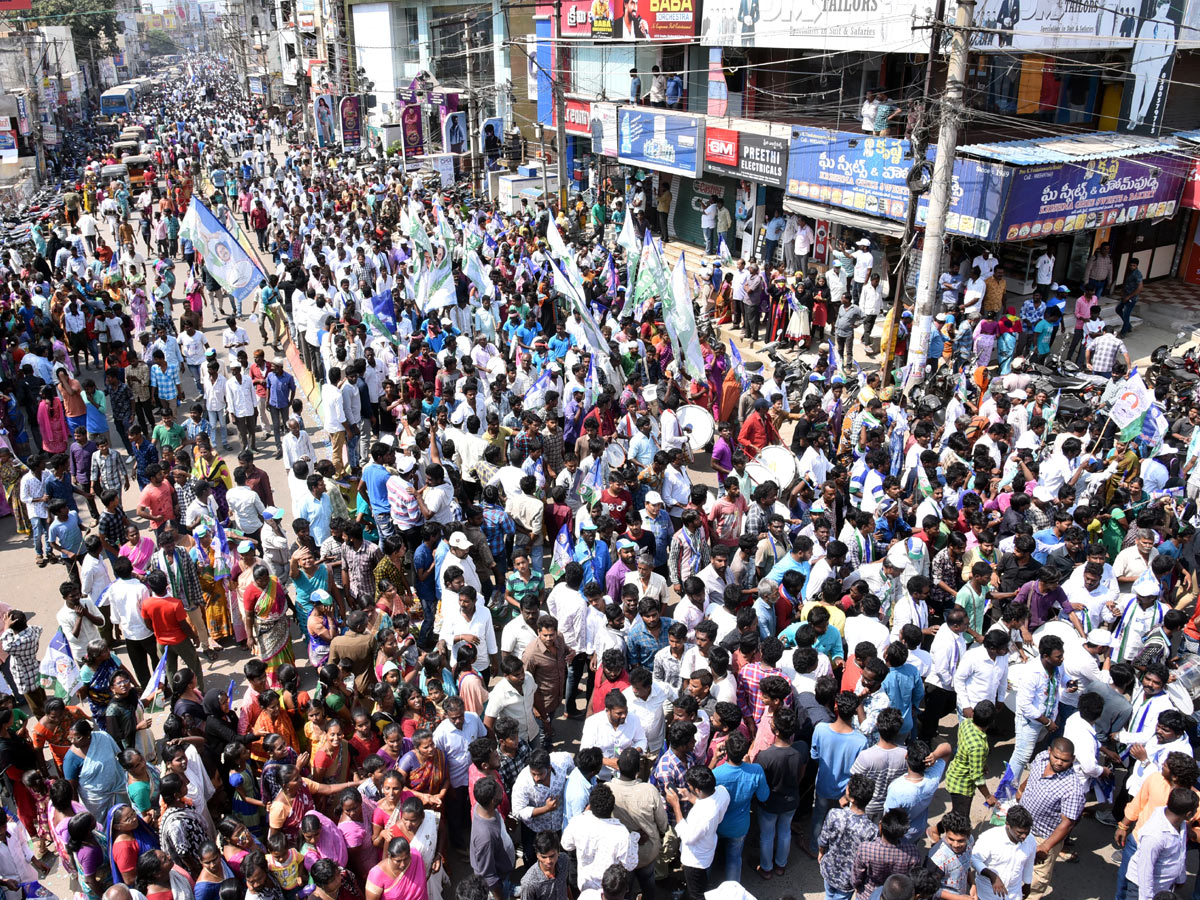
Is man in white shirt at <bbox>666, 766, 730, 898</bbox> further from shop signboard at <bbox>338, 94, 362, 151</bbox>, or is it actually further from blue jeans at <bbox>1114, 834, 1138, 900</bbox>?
shop signboard at <bbox>338, 94, 362, 151</bbox>

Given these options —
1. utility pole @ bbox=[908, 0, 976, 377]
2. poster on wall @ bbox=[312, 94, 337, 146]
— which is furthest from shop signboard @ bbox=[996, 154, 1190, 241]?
poster on wall @ bbox=[312, 94, 337, 146]

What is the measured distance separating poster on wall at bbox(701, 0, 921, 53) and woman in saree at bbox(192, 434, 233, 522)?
442 inches

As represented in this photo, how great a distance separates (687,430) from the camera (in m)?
9.84

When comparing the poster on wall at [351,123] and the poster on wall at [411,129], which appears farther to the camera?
the poster on wall at [351,123]

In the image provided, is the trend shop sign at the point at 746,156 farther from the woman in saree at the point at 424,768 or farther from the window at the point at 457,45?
the window at the point at 457,45

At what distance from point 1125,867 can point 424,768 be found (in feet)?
12.8

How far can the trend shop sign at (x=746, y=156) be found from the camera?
18.7 m

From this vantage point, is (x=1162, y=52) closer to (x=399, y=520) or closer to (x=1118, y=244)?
(x=1118, y=244)

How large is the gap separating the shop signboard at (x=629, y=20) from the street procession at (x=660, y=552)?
260cm

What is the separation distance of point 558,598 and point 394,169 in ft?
103

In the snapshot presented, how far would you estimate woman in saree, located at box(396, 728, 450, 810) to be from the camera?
5305mm

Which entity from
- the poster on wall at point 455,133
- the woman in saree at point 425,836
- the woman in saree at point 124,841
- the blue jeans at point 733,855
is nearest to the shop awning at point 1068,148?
the blue jeans at point 733,855

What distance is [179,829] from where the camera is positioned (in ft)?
15.9

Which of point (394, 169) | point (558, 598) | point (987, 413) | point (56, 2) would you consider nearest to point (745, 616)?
point (558, 598)
